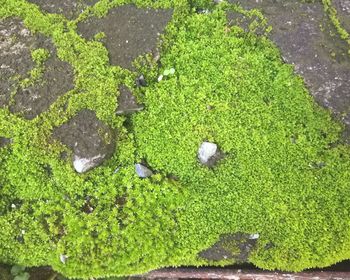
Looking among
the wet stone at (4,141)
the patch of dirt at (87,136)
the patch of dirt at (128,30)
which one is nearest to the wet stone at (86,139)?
the patch of dirt at (87,136)

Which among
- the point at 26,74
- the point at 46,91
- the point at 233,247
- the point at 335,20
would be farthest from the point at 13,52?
the point at 335,20

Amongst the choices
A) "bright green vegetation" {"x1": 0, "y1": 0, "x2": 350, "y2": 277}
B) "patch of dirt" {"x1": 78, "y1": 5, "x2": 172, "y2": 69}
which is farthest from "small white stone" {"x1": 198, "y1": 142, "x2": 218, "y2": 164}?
"patch of dirt" {"x1": 78, "y1": 5, "x2": 172, "y2": 69}

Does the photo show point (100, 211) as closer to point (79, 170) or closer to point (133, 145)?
point (79, 170)

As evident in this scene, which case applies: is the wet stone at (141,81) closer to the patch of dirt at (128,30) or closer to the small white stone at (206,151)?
the patch of dirt at (128,30)

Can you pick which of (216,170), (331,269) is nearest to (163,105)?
(216,170)

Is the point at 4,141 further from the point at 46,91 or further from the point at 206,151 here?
the point at 206,151
